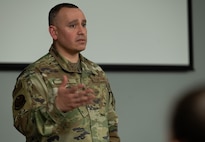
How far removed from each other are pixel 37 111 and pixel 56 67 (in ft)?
0.88

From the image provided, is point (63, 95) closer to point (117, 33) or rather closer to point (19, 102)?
point (19, 102)

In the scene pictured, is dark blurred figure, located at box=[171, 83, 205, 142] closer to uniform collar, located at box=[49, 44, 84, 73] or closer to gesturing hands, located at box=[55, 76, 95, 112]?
gesturing hands, located at box=[55, 76, 95, 112]

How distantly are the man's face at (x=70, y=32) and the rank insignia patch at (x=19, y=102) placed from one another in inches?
11.7

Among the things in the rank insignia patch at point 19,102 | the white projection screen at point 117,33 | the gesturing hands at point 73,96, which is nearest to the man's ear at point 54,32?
the rank insignia patch at point 19,102

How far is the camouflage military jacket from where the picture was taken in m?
1.64

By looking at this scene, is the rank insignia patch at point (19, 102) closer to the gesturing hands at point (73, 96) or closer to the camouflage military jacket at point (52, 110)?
the camouflage military jacket at point (52, 110)

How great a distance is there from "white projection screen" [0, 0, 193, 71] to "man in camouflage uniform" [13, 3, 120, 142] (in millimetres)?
625

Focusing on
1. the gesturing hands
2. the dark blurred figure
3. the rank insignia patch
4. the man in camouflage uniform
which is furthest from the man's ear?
the dark blurred figure

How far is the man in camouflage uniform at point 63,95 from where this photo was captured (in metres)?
1.63

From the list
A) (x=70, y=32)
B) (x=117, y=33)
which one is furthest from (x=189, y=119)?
A: (x=117, y=33)

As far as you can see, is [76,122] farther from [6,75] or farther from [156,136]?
[156,136]

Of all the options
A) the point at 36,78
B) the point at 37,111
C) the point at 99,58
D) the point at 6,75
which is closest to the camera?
the point at 37,111

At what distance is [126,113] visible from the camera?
109 inches

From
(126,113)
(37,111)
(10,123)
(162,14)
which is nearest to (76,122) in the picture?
(37,111)
